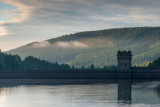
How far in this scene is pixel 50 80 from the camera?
16600cm

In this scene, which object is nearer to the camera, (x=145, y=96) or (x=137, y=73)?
(x=145, y=96)

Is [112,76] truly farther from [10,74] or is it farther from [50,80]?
[10,74]

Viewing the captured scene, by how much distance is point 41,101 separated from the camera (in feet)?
284

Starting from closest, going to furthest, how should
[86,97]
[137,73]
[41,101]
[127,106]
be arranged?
[127,106]
[41,101]
[86,97]
[137,73]

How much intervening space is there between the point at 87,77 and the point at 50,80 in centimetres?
1377

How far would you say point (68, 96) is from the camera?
314ft

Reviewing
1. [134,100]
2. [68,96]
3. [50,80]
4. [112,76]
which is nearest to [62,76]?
[50,80]

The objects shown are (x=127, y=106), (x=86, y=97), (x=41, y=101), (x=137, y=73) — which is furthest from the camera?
(x=137, y=73)

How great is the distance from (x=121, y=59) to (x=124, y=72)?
6.93 meters

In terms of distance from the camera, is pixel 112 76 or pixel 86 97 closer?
pixel 86 97

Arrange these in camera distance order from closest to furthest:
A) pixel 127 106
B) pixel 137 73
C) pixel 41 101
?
1. pixel 127 106
2. pixel 41 101
3. pixel 137 73

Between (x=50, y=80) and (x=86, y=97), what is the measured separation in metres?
74.1

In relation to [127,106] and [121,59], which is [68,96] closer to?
[127,106]

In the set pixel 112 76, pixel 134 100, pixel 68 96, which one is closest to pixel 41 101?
pixel 68 96
